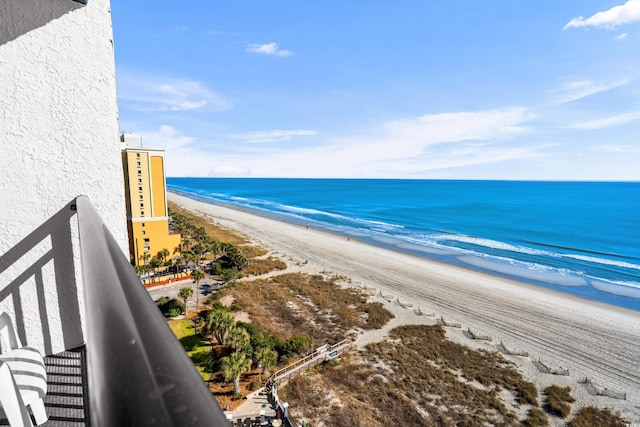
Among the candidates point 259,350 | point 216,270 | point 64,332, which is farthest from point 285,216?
point 64,332

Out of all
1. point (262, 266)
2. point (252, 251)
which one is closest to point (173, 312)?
point (262, 266)

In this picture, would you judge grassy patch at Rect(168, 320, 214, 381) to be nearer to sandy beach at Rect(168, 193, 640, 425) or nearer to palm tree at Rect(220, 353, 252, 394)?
palm tree at Rect(220, 353, 252, 394)

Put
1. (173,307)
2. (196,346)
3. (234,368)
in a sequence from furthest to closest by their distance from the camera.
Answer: (173,307)
(196,346)
(234,368)

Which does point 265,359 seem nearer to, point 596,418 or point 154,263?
point 596,418

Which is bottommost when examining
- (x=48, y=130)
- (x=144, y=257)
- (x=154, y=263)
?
(x=154, y=263)

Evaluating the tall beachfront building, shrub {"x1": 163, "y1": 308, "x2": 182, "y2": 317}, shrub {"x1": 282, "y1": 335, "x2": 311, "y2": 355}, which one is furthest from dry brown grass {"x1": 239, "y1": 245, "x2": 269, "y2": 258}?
shrub {"x1": 282, "y1": 335, "x2": 311, "y2": 355}

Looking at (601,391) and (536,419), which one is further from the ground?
(536,419)

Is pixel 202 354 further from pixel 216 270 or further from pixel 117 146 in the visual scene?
pixel 117 146
